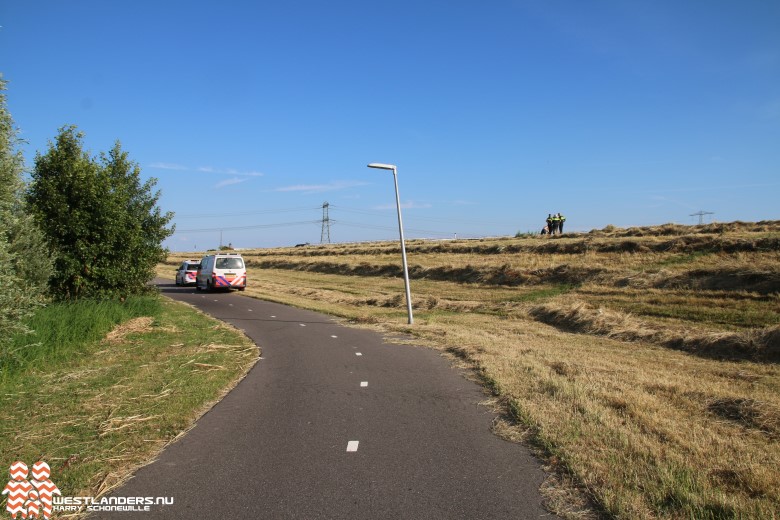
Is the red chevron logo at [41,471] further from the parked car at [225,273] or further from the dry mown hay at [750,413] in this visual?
the parked car at [225,273]

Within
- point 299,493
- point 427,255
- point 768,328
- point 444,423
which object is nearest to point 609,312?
point 768,328

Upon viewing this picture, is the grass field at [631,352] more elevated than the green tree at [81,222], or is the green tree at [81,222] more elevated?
the green tree at [81,222]

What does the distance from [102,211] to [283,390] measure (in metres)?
9.58

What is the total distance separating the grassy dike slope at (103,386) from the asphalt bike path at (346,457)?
39 centimetres

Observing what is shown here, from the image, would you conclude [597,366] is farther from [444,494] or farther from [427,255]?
[427,255]

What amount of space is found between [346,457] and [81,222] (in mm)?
12246

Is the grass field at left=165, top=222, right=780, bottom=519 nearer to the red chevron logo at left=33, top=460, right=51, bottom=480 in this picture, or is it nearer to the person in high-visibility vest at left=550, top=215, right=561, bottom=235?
the red chevron logo at left=33, top=460, right=51, bottom=480

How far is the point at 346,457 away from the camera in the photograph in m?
5.13

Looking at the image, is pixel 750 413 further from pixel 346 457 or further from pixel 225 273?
pixel 225 273

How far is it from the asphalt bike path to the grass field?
561 millimetres

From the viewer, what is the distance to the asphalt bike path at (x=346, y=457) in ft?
13.6

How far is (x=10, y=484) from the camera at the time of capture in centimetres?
437

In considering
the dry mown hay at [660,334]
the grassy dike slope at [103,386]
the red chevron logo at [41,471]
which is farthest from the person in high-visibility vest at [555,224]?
the red chevron logo at [41,471]

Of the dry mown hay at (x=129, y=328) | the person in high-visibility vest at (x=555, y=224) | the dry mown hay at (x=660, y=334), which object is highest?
the person in high-visibility vest at (x=555, y=224)
